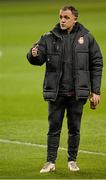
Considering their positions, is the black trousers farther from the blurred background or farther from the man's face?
the man's face

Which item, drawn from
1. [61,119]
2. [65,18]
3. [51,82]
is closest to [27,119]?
[61,119]

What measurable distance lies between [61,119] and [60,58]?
2.59ft

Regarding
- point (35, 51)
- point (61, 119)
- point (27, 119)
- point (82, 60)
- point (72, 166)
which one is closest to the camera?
point (35, 51)

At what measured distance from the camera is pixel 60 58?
38.3 feet

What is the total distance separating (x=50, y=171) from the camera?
39.1 ft

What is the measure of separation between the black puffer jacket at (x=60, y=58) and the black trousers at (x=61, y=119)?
15 centimetres

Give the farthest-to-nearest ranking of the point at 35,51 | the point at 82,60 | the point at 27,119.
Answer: the point at 27,119 → the point at 82,60 → the point at 35,51

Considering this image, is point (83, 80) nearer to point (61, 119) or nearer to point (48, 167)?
point (61, 119)

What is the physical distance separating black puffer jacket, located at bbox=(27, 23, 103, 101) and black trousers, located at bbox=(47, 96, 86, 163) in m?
0.15

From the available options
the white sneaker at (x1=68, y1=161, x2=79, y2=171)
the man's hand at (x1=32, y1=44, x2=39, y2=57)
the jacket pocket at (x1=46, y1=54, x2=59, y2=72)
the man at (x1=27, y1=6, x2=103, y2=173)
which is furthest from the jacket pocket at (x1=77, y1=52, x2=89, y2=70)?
the white sneaker at (x1=68, y1=161, x2=79, y2=171)

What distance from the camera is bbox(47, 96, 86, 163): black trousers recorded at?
11761 millimetres

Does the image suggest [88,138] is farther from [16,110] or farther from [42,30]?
[42,30]

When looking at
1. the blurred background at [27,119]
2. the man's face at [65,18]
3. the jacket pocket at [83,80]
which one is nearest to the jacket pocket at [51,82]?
the jacket pocket at [83,80]

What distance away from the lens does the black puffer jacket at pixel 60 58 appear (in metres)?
11.6
